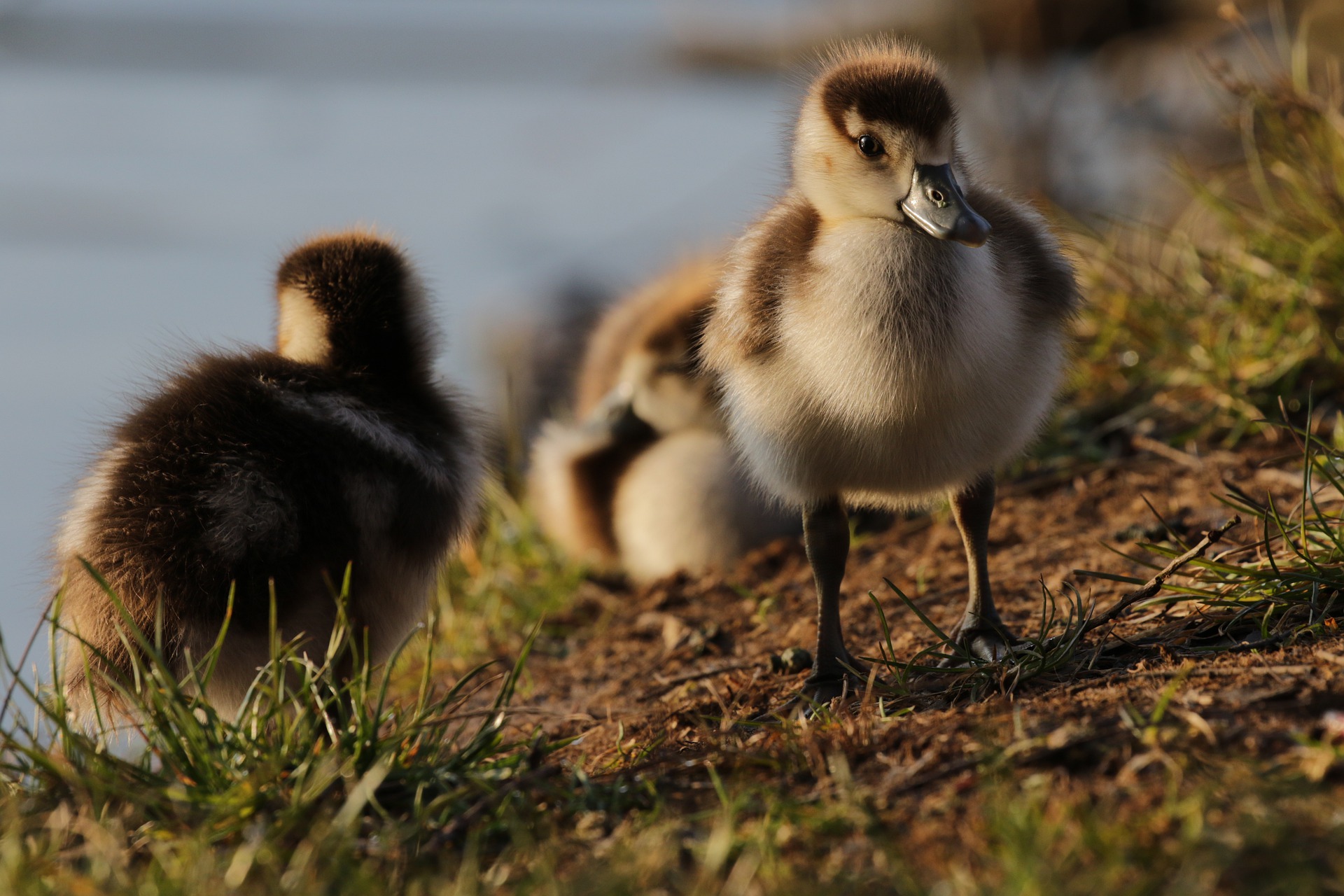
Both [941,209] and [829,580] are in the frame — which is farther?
[829,580]

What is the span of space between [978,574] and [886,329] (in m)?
0.71

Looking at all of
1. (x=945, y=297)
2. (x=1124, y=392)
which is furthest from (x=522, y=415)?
(x=945, y=297)

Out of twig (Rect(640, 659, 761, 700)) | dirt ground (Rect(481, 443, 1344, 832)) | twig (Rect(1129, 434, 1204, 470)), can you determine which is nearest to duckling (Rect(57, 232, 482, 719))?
dirt ground (Rect(481, 443, 1344, 832))

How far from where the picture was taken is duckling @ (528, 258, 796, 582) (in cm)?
481

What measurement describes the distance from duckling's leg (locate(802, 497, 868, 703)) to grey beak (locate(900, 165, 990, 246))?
74 centimetres

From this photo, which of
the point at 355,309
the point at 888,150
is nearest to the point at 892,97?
the point at 888,150

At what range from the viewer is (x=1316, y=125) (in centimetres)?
455

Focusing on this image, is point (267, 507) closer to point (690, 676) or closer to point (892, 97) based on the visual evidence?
point (690, 676)

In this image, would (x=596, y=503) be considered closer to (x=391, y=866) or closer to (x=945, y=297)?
(x=945, y=297)

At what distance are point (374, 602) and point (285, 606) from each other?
24 cm

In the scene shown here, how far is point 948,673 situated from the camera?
2.75m

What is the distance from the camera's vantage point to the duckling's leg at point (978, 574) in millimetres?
2986

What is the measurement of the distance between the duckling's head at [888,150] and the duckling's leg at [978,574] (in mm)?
730

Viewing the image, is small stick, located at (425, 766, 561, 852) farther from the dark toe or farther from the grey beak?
the grey beak
